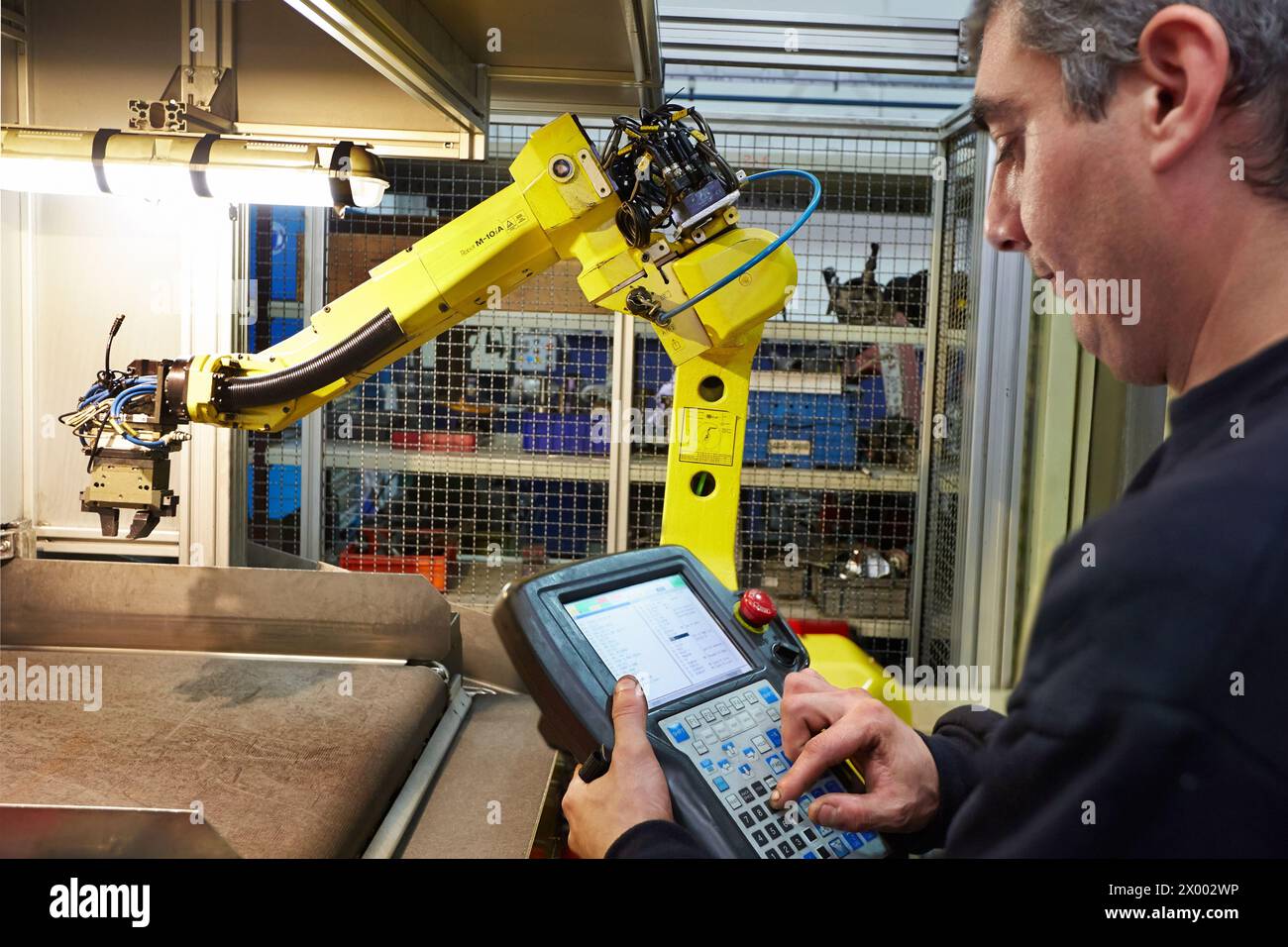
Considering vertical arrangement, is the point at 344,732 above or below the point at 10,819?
below

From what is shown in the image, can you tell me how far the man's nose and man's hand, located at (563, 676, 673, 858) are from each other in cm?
53

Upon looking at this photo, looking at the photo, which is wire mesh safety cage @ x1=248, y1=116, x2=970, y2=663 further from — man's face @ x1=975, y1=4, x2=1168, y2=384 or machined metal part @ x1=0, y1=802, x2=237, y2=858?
man's face @ x1=975, y1=4, x2=1168, y2=384

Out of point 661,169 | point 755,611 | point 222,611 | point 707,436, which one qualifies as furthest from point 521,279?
point 222,611

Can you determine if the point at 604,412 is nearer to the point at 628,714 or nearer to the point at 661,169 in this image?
the point at 661,169

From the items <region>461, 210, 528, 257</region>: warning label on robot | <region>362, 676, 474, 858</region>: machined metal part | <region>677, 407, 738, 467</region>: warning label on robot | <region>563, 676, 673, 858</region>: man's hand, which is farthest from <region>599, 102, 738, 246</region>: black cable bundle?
<region>362, 676, 474, 858</region>: machined metal part

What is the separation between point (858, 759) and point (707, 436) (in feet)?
3.16

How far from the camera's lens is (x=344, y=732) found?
174 centimetres

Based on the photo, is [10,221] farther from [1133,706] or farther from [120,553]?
[1133,706]

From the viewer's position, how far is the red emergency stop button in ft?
3.63

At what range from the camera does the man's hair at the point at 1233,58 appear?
1.77ft

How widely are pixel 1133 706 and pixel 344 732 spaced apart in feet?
Answer: 5.16

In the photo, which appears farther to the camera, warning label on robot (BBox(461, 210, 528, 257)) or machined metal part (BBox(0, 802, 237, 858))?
warning label on robot (BBox(461, 210, 528, 257))

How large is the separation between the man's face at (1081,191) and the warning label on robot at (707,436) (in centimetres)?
115

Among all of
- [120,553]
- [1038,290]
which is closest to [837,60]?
[1038,290]
